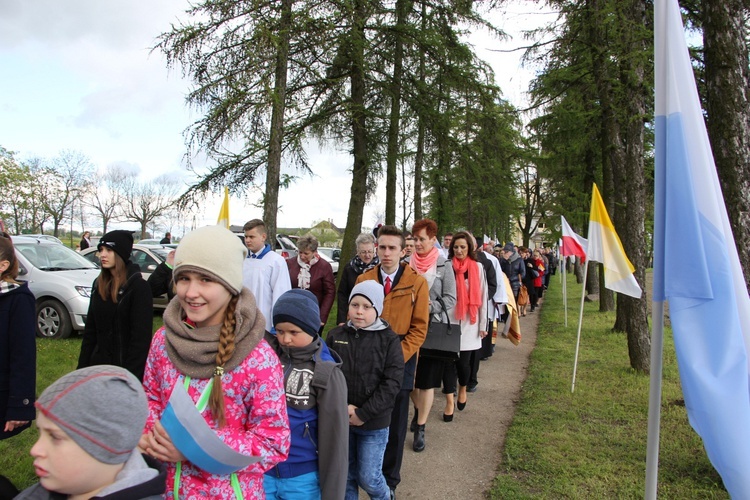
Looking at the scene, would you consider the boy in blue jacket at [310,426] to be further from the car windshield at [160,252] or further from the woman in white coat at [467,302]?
the car windshield at [160,252]

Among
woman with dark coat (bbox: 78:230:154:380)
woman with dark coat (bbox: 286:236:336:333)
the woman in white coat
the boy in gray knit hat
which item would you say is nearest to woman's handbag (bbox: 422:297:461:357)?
the woman in white coat

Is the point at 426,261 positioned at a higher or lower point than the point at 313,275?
higher

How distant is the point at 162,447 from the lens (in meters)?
1.80

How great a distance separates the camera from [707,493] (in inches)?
162

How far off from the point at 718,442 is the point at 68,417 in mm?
2455

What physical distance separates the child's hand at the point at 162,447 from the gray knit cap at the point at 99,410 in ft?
0.67

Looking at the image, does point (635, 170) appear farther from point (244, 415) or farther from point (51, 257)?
point (51, 257)

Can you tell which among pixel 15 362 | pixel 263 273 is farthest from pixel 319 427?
pixel 263 273

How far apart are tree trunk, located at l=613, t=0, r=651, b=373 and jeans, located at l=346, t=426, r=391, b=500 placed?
18.2 ft

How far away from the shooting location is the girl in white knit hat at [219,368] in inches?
76.9

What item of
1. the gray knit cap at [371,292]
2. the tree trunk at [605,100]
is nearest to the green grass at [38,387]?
the gray knit cap at [371,292]

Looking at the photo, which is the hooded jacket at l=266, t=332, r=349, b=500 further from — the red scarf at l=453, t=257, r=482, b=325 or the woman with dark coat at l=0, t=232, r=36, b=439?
the red scarf at l=453, t=257, r=482, b=325

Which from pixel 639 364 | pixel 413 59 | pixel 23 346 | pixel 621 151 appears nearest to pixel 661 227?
pixel 23 346

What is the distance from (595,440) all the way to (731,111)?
3.30m
